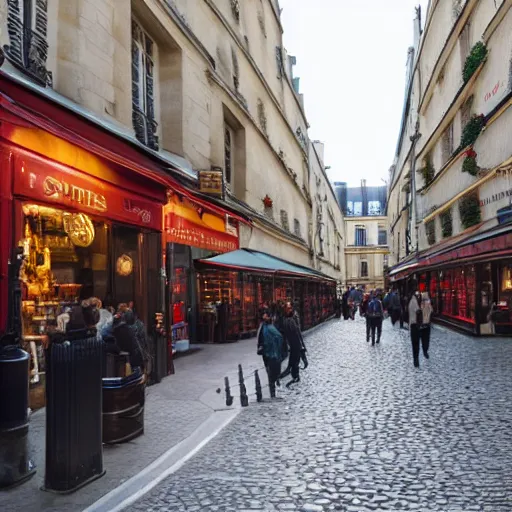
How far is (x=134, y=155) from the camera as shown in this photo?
9.41m

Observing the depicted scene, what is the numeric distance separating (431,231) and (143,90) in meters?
18.1

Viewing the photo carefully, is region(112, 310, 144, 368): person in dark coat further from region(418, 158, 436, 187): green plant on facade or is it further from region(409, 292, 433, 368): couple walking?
region(418, 158, 436, 187): green plant on facade

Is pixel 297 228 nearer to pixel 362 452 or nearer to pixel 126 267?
pixel 126 267

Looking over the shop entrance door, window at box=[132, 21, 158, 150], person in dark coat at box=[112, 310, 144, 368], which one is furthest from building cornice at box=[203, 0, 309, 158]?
person in dark coat at box=[112, 310, 144, 368]

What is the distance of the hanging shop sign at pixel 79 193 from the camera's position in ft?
24.2

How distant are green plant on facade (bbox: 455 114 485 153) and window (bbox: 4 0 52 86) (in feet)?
45.4

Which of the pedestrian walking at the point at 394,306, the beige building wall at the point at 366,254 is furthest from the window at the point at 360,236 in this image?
the pedestrian walking at the point at 394,306

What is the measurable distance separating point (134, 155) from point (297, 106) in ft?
88.1

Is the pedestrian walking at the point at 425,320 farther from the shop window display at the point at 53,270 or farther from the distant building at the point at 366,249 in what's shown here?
the distant building at the point at 366,249

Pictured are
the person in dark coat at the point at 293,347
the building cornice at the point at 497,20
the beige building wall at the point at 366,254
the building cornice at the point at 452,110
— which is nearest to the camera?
the person in dark coat at the point at 293,347

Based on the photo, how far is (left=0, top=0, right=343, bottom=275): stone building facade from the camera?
30.9 ft

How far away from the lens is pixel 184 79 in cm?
1420

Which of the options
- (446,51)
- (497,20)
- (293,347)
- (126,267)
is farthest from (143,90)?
(446,51)

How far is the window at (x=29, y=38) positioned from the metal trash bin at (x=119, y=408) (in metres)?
4.66
